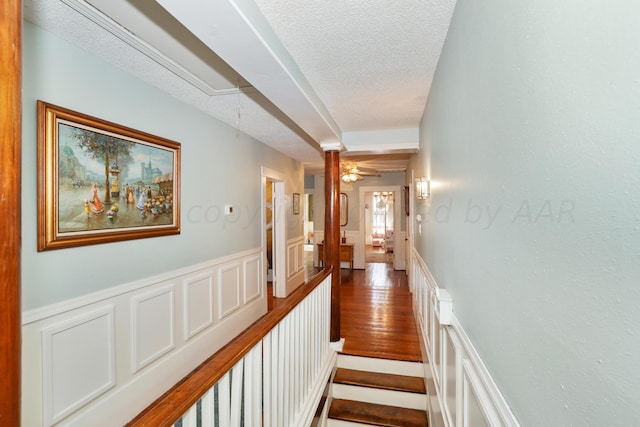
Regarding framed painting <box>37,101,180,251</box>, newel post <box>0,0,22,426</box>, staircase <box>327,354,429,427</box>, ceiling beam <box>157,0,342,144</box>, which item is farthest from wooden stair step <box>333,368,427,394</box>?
newel post <box>0,0,22,426</box>

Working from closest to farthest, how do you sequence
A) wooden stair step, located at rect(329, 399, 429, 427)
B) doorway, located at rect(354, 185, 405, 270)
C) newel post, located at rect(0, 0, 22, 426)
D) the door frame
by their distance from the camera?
newel post, located at rect(0, 0, 22, 426), wooden stair step, located at rect(329, 399, 429, 427), the door frame, doorway, located at rect(354, 185, 405, 270)

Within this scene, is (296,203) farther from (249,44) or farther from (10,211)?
(10,211)

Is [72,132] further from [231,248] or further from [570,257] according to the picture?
[570,257]

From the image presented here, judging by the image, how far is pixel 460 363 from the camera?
4.48ft

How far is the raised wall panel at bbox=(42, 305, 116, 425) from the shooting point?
1.66 meters

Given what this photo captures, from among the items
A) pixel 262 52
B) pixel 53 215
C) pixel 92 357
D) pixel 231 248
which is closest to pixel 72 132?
pixel 53 215

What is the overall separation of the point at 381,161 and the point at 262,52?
14.7ft

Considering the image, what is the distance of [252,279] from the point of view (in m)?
4.02

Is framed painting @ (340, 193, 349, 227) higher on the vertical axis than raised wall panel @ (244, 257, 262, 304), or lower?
higher

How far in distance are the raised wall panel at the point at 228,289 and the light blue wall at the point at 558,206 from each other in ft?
9.08

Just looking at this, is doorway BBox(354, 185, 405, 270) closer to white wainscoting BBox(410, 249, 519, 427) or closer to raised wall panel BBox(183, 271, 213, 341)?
raised wall panel BBox(183, 271, 213, 341)

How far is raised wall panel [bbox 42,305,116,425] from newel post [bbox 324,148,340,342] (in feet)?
6.38

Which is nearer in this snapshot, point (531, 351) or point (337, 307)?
point (531, 351)

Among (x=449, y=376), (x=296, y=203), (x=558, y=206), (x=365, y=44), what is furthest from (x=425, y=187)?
(x=296, y=203)
